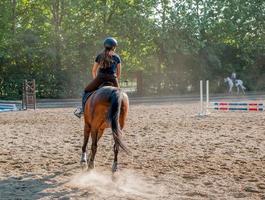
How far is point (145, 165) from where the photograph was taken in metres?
8.48

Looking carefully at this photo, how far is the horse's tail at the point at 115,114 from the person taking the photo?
728 centimetres

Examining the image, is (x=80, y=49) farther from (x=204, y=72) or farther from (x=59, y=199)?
(x=59, y=199)

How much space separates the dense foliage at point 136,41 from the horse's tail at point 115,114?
28547mm

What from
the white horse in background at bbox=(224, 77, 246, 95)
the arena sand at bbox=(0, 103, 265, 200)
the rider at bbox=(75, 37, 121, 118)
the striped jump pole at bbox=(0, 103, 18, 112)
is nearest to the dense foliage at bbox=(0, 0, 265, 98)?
the white horse in background at bbox=(224, 77, 246, 95)

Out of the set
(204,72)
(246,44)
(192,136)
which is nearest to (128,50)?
(204,72)

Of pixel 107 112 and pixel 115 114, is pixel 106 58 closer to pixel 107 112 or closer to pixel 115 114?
pixel 107 112

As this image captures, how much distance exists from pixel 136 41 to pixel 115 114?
30.6 m

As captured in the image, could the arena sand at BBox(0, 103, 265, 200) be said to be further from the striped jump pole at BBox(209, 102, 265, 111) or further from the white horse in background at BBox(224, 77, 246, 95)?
the white horse in background at BBox(224, 77, 246, 95)

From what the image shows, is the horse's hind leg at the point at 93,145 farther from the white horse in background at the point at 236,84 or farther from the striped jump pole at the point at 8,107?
the white horse in background at the point at 236,84

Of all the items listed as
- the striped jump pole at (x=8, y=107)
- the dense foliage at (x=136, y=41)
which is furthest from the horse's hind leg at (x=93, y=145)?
the dense foliage at (x=136, y=41)

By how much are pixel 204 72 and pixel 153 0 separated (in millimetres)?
7853

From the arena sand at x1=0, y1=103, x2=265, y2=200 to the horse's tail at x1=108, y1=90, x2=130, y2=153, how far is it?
710 millimetres

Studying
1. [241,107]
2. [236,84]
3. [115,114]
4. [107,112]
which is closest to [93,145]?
[107,112]

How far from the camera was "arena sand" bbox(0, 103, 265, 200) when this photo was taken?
21.3 ft
